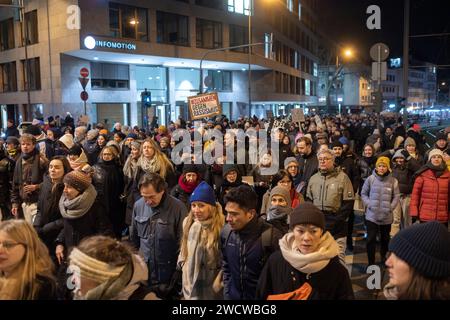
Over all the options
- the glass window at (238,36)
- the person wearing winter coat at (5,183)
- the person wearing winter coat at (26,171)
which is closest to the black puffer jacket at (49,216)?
the person wearing winter coat at (26,171)

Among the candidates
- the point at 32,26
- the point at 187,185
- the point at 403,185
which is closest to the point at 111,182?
the point at 187,185

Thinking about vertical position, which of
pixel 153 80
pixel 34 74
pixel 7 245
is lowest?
pixel 7 245

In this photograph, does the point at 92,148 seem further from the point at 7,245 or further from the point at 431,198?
the point at 7,245

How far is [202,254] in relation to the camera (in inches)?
158

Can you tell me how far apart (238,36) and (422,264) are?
3925 cm

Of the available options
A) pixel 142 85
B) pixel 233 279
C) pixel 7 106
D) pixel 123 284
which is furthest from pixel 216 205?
pixel 7 106

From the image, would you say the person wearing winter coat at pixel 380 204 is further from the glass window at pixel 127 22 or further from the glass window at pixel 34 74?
the glass window at pixel 34 74

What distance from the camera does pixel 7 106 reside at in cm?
3453

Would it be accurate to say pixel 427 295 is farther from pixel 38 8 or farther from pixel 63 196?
pixel 38 8

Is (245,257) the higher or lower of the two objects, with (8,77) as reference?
lower

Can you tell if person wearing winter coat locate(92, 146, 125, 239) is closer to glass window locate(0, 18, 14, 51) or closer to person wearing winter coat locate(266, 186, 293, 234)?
person wearing winter coat locate(266, 186, 293, 234)

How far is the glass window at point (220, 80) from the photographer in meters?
40.4

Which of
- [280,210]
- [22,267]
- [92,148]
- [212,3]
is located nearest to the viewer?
[22,267]
